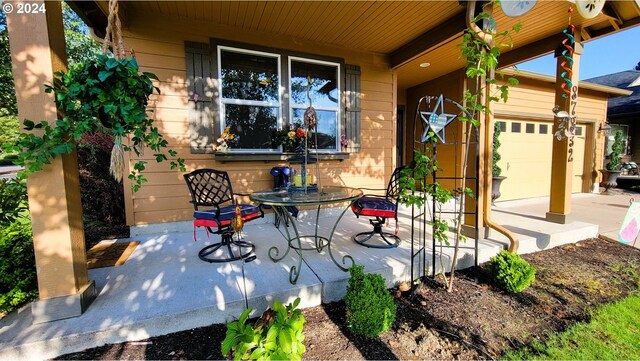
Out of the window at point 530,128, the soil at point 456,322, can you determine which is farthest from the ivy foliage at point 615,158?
the soil at point 456,322

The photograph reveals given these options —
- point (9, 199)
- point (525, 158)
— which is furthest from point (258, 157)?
point (525, 158)

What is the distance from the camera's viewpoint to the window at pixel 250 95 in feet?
11.3

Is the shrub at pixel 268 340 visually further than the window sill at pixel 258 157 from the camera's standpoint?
No

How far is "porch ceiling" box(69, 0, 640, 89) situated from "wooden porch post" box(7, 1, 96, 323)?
163cm

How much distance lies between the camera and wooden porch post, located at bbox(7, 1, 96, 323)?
1455mm

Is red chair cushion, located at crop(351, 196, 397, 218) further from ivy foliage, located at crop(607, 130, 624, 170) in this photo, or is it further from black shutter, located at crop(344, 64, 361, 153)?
ivy foliage, located at crop(607, 130, 624, 170)

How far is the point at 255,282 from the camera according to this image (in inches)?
77.3

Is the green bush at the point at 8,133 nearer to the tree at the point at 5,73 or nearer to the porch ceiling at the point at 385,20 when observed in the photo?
the tree at the point at 5,73

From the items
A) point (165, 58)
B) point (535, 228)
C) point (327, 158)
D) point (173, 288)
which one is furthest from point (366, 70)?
point (173, 288)

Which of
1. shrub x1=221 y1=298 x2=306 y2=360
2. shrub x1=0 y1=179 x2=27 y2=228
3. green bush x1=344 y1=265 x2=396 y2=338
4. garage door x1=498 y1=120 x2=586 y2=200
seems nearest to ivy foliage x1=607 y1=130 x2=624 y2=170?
garage door x1=498 y1=120 x2=586 y2=200

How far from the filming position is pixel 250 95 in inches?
141

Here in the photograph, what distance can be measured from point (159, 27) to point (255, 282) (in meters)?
3.17

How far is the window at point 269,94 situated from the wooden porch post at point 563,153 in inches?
114

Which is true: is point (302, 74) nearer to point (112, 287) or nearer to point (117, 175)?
point (117, 175)
